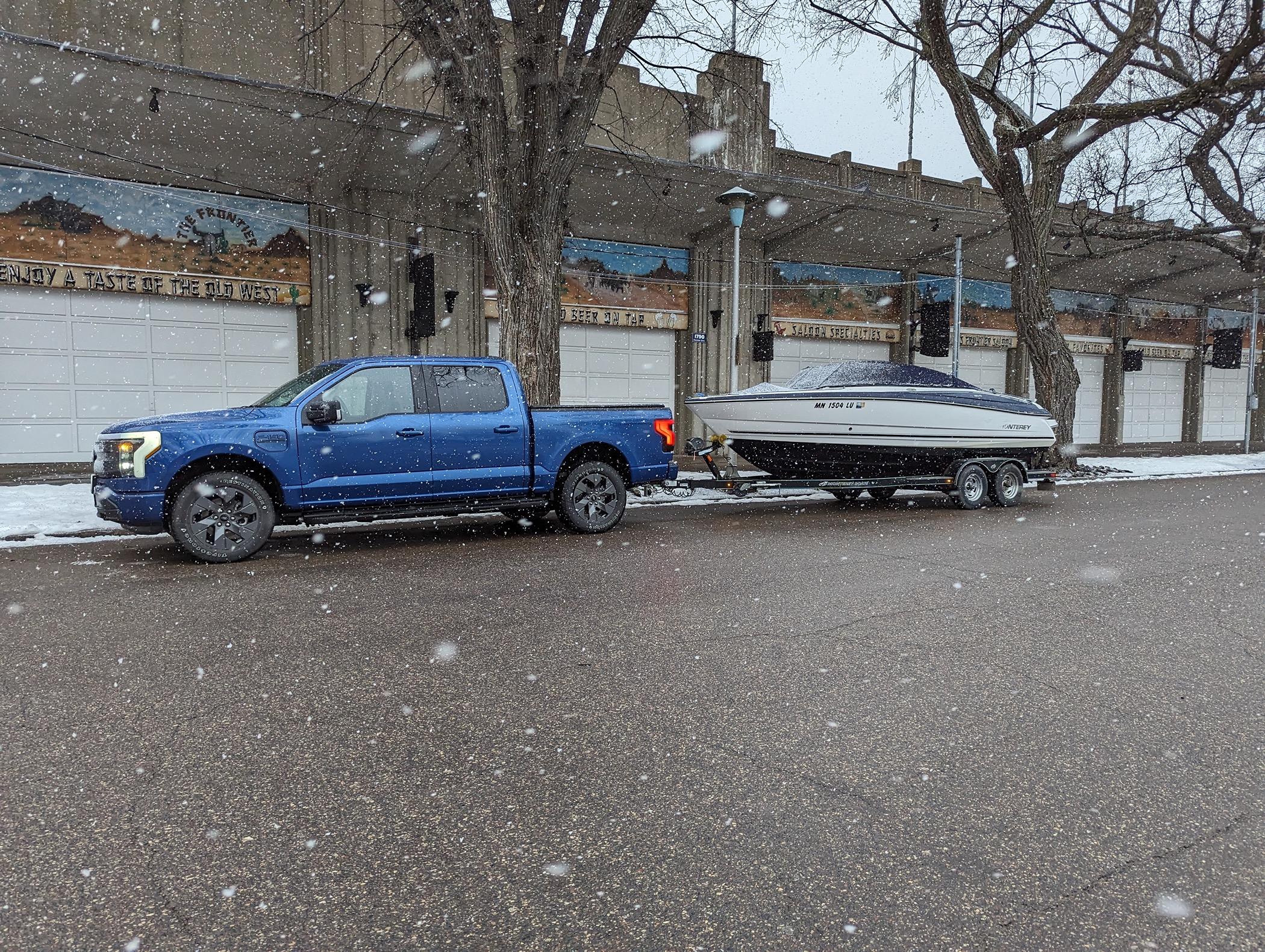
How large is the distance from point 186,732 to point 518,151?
1116cm

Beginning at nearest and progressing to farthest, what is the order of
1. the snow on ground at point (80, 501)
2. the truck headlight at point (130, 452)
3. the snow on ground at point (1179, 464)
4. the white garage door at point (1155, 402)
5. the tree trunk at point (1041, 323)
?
1. the truck headlight at point (130, 452)
2. the snow on ground at point (80, 501)
3. the tree trunk at point (1041, 323)
4. the snow on ground at point (1179, 464)
5. the white garage door at point (1155, 402)

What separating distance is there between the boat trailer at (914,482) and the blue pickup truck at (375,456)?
1.23 metres

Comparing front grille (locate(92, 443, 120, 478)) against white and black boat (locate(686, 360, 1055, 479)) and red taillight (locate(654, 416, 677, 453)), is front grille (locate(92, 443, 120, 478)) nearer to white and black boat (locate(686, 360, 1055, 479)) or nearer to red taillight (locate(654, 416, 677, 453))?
red taillight (locate(654, 416, 677, 453))

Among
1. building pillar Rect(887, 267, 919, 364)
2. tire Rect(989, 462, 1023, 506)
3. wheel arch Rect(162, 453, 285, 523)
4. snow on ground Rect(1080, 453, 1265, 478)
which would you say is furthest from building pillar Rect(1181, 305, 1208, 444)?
wheel arch Rect(162, 453, 285, 523)

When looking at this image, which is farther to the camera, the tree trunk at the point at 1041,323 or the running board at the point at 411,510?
the tree trunk at the point at 1041,323

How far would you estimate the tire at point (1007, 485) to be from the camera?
44.7 ft

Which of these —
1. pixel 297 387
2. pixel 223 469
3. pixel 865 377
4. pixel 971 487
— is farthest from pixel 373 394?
pixel 971 487

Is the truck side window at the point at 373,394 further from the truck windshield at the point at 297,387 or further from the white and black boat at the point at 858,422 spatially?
the white and black boat at the point at 858,422

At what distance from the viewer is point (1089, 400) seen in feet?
107

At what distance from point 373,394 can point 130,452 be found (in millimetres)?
2214

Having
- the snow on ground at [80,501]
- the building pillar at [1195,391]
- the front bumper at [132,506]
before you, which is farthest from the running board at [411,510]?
the building pillar at [1195,391]

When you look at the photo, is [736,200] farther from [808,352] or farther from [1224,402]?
[1224,402]

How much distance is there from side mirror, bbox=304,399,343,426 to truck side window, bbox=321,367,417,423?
0.18 metres

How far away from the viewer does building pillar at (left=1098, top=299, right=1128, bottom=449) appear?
108ft
